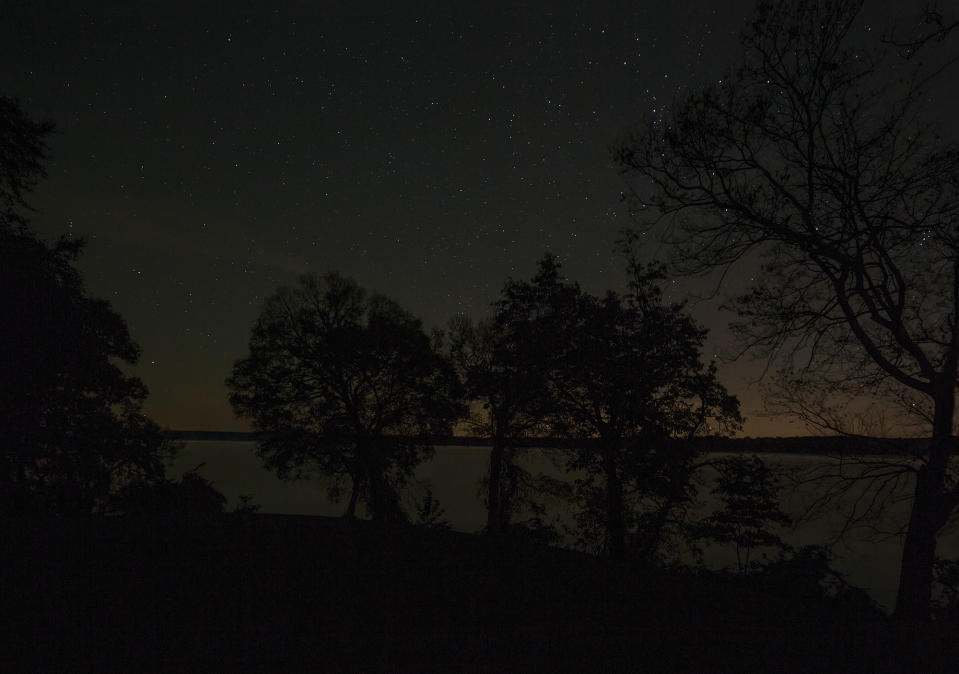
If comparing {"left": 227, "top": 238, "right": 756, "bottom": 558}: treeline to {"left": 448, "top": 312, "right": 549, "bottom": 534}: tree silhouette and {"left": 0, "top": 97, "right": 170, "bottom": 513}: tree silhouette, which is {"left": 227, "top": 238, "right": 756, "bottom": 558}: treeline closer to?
{"left": 448, "top": 312, "right": 549, "bottom": 534}: tree silhouette

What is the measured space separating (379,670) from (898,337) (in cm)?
922

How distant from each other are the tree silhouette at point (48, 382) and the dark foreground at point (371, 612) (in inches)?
104

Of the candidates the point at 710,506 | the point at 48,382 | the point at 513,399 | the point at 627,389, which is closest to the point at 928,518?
the point at 627,389

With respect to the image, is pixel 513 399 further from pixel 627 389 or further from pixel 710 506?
pixel 710 506

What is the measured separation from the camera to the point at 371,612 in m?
7.04

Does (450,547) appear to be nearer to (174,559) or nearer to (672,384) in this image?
(174,559)

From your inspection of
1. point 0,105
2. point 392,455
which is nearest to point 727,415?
point 392,455

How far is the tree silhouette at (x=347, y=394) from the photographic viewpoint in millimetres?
21688

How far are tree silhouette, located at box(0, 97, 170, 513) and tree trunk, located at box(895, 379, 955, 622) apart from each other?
618 inches

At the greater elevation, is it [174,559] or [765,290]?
[765,290]

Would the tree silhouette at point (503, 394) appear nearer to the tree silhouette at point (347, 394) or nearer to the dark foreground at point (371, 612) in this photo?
the tree silhouette at point (347, 394)

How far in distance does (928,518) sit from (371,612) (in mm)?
8845

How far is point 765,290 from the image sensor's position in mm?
9867

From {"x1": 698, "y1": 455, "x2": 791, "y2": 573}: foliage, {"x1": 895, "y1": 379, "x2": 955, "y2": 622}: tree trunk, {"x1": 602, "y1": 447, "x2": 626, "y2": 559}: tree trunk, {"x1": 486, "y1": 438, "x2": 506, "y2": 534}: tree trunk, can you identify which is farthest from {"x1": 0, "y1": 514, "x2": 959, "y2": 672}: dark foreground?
{"x1": 698, "y1": 455, "x2": 791, "y2": 573}: foliage
